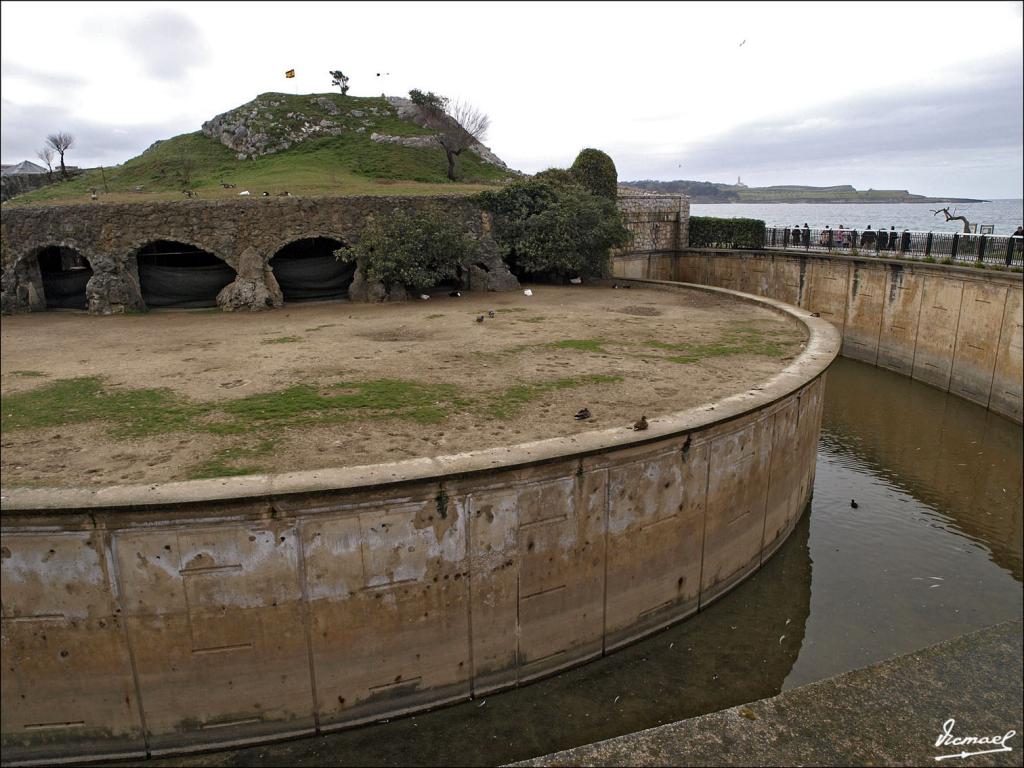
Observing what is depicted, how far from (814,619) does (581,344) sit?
7021mm

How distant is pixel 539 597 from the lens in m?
8.23

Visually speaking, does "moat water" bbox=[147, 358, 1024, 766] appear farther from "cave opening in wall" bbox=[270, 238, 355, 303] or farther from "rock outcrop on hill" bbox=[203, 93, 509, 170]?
"rock outcrop on hill" bbox=[203, 93, 509, 170]

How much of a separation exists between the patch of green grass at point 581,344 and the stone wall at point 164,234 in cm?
998

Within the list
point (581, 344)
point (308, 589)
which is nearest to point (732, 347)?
point (581, 344)

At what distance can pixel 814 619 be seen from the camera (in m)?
10.1

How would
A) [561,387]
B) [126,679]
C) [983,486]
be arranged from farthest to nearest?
[983,486]
[561,387]
[126,679]

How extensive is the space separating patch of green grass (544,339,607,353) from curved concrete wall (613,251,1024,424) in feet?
39.5

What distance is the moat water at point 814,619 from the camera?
755 cm

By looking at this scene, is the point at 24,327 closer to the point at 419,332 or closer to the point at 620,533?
the point at 419,332

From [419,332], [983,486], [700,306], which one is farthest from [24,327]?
[983,486]

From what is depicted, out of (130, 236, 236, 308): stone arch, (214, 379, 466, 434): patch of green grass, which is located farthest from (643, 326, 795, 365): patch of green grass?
(130, 236, 236, 308): stone arch

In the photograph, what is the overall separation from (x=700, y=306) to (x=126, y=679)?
17328 mm

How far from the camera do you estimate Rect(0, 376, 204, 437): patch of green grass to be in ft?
30.2

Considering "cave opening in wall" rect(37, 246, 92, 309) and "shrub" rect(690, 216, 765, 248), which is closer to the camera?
"cave opening in wall" rect(37, 246, 92, 309)
